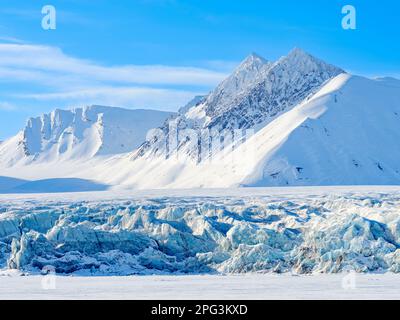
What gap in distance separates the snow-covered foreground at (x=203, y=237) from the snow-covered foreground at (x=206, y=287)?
7.77 ft

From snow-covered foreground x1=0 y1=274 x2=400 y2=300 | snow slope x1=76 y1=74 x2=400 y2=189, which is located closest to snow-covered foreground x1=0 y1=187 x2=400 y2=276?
snow-covered foreground x1=0 y1=274 x2=400 y2=300

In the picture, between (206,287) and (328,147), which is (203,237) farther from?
(328,147)

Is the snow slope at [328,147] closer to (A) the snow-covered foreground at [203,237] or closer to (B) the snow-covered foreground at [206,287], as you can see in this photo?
(A) the snow-covered foreground at [203,237]

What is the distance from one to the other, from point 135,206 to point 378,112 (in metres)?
119

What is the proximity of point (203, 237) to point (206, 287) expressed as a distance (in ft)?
38.5

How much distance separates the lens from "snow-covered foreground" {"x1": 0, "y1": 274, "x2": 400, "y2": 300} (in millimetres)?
40656

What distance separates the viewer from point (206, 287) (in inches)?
1736

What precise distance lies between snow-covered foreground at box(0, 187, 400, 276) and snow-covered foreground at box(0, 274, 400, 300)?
2.37 metres

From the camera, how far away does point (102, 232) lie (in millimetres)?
53969

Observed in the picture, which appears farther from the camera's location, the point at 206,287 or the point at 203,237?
the point at 203,237

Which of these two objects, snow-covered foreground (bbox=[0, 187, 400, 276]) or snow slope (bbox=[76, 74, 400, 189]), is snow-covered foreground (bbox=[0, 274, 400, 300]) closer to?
snow-covered foreground (bbox=[0, 187, 400, 276])

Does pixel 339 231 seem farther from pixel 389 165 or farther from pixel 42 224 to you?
pixel 389 165

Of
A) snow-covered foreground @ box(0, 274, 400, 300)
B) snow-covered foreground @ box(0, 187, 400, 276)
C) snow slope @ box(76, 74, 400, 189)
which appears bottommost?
snow-covered foreground @ box(0, 274, 400, 300)

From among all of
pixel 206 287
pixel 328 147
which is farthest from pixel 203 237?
pixel 328 147
